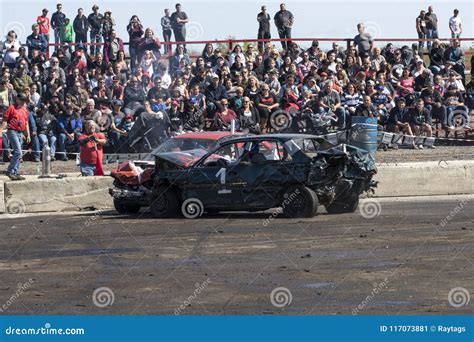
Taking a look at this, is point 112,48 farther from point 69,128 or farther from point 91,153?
point 91,153

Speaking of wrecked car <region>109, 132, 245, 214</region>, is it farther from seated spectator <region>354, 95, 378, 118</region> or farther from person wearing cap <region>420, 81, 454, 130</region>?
person wearing cap <region>420, 81, 454, 130</region>

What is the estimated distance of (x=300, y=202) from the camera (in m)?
18.6

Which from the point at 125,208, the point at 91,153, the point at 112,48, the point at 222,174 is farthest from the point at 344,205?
the point at 112,48

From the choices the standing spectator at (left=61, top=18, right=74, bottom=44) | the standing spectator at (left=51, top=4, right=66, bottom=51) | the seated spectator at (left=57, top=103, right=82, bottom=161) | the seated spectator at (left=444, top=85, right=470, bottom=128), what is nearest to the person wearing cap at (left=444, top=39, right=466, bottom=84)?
the seated spectator at (left=444, top=85, right=470, bottom=128)

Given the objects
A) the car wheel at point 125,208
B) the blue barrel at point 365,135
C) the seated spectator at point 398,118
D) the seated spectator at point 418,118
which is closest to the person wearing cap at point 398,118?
the seated spectator at point 398,118

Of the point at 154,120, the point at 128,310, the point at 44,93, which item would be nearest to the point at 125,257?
the point at 128,310

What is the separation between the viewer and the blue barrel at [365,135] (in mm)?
24219

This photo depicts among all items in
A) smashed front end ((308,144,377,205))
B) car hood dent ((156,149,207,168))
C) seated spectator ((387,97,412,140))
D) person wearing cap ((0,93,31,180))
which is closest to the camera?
smashed front end ((308,144,377,205))

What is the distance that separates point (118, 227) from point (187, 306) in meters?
6.85

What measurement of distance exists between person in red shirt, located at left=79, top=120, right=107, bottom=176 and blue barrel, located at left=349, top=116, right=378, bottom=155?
5.75m

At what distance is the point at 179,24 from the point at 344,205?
13206mm

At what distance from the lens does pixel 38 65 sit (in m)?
28.7

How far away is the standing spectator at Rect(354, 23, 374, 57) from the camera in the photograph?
31.0 m

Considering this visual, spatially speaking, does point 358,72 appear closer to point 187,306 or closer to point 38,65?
point 38,65
